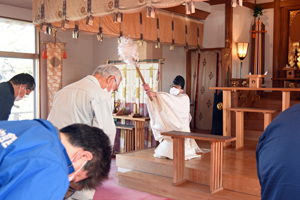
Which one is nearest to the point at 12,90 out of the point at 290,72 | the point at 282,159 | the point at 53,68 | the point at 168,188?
the point at 168,188

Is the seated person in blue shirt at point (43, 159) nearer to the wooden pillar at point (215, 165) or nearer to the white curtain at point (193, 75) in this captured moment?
the wooden pillar at point (215, 165)

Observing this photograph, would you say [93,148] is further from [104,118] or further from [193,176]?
[193,176]

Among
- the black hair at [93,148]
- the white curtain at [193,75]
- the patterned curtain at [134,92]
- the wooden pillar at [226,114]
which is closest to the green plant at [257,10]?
the white curtain at [193,75]

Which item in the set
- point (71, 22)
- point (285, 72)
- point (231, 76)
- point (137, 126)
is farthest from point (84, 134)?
point (285, 72)

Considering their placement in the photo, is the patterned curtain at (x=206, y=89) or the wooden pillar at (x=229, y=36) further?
the patterned curtain at (x=206, y=89)

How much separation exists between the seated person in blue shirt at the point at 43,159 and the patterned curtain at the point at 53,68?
6661 mm

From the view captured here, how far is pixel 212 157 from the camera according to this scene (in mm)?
4215

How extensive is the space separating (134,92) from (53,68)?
2.01 m

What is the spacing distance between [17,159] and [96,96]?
177 centimetres

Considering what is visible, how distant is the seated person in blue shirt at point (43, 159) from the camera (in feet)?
3.14

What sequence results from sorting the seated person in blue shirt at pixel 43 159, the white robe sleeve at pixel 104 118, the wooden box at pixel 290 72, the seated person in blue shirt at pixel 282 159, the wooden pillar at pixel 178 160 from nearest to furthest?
the seated person in blue shirt at pixel 43 159 < the seated person in blue shirt at pixel 282 159 < the white robe sleeve at pixel 104 118 < the wooden pillar at pixel 178 160 < the wooden box at pixel 290 72

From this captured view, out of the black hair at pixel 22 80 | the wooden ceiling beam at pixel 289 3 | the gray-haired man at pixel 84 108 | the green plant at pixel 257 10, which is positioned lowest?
the gray-haired man at pixel 84 108

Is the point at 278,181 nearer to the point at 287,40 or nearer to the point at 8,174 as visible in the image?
the point at 8,174

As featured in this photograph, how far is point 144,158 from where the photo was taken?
5.46m
